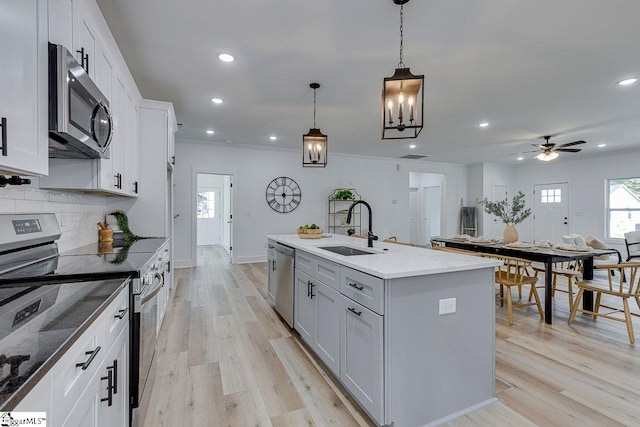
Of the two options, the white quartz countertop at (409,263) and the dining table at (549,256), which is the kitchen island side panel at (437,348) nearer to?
the white quartz countertop at (409,263)

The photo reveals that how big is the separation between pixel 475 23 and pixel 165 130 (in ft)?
10.6

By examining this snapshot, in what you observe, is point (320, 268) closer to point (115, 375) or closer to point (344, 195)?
point (115, 375)

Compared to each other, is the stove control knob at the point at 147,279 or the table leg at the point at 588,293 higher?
the stove control knob at the point at 147,279

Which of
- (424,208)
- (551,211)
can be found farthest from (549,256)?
(424,208)

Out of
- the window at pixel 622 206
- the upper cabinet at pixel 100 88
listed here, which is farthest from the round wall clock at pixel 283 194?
the window at pixel 622 206

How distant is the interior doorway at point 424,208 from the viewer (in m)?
9.91

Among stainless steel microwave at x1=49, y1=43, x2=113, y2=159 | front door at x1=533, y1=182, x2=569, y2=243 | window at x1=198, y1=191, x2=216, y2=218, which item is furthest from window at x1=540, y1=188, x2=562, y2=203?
stainless steel microwave at x1=49, y1=43, x2=113, y2=159

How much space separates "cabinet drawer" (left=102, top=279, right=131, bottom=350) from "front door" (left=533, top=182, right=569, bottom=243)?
10019mm

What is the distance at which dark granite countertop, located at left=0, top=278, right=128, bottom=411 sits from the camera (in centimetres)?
59

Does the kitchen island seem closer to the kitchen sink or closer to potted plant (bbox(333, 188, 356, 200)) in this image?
the kitchen sink

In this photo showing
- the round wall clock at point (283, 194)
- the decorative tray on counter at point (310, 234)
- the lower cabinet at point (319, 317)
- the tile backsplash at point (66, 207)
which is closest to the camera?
the tile backsplash at point (66, 207)

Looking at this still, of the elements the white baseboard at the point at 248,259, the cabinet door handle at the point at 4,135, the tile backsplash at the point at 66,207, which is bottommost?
the white baseboard at the point at 248,259

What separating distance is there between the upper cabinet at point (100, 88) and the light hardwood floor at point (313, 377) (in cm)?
145

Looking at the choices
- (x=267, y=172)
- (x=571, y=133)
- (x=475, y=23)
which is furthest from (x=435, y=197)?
(x=475, y=23)
